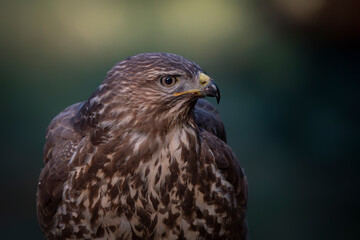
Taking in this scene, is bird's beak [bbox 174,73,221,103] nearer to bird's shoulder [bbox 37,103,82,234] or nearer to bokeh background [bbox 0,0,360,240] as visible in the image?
bird's shoulder [bbox 37,103,82,234]

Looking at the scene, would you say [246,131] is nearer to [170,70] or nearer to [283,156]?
[283,156]

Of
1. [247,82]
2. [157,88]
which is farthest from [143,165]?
[247,82]

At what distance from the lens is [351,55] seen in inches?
155

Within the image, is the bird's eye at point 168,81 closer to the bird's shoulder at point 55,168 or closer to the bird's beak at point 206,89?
the bird's beak at point 206,89

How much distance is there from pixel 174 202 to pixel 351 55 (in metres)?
2.58

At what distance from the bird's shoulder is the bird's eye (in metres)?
0.49

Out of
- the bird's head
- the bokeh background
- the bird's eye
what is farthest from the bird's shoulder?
the bokeh background

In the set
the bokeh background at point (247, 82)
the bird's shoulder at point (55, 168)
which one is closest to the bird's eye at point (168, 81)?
the bird's shoulder at point (55, 168)

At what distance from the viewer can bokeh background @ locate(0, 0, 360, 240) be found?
3.58 meters

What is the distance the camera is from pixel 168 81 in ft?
6.09

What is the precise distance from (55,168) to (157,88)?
1.93 feet

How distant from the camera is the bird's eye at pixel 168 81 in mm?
1856

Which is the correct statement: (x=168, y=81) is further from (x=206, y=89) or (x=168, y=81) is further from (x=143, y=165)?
(x=143, y=165)

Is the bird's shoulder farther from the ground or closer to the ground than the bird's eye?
closer to the ground
